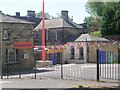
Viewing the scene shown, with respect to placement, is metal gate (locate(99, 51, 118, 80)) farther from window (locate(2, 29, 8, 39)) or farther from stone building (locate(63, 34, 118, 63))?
stone building (locate(63, 34, 118, 63))

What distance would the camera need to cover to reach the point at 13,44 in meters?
32.2

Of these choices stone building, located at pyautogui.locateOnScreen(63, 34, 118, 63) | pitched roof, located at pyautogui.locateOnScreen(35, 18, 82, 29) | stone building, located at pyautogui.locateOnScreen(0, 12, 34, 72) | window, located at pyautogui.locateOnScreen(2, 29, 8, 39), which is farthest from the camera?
pitched roof, located at pyautogui.locateOnScreen(35, 18, 82, 29)

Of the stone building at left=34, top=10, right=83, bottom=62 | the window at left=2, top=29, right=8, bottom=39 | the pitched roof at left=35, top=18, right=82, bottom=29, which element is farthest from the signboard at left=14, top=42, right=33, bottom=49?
the pitched roof at left=35, top=18, right=82, bottom=29

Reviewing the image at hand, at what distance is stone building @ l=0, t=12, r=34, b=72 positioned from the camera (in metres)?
31.3

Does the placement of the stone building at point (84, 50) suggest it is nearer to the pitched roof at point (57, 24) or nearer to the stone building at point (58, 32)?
the stone building at point (58, 32)

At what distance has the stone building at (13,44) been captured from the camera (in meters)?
31.3

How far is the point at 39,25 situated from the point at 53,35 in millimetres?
3791

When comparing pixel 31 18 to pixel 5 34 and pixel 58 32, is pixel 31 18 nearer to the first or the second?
pixel 58 32

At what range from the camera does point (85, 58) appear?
41.6 m

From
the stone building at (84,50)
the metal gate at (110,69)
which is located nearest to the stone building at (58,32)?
the stone building at (84,50)

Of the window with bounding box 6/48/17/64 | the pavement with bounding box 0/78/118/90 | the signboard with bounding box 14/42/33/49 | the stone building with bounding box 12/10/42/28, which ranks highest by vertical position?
the stone building with bounding box 12/10/42/28

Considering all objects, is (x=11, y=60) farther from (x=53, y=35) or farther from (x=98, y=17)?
(x=98, y=17)

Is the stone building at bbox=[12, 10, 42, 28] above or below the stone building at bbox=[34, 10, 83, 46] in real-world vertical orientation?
above

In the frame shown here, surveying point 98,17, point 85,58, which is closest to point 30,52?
point 85,58
